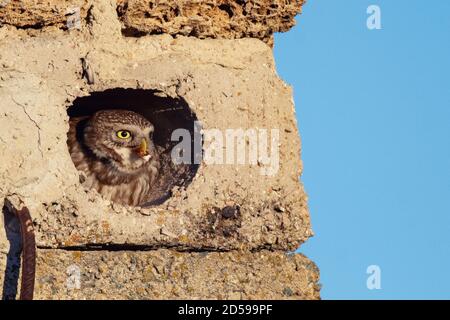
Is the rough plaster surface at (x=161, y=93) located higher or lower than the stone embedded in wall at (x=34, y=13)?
lower

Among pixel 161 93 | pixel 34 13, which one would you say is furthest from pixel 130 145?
pixel 34 13

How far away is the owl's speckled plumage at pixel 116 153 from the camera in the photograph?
258 inches

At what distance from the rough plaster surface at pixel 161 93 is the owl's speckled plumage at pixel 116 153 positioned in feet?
4.88

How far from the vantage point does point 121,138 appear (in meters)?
7.01

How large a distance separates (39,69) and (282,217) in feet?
3.78

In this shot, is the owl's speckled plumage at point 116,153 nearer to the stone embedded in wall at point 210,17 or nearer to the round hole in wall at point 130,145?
the round hole in wall at point 130,145

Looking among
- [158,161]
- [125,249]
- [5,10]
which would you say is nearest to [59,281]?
[125,249]

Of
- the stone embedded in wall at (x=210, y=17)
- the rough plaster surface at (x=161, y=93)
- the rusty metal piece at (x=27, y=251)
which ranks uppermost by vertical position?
the stone embedded in wall at (x=210, y=17)

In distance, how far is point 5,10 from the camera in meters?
4.82

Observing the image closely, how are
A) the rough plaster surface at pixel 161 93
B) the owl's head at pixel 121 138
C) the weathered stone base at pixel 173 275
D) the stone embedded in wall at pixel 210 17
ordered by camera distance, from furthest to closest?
the owl's head at pixel 121 138, the stone embedded in wall at pixel 210 17, the rough plaster surface at pixel 161 93, the weathered stone base at pixel 173 275

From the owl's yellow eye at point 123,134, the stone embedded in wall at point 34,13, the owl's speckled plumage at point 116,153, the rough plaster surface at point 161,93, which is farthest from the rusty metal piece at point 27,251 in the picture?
the owl's yellow eye at point 123,134

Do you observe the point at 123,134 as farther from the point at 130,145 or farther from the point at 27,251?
the point at 27,251

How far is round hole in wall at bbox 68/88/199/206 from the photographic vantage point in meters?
5.56
